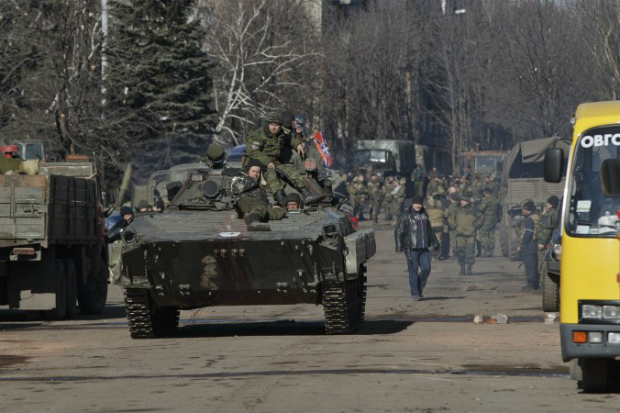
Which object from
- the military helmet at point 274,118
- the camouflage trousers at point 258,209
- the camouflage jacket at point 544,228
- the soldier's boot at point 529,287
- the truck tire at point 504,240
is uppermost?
the military helmet at point 274,118

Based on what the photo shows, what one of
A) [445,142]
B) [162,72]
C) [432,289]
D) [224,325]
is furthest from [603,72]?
[445,142]

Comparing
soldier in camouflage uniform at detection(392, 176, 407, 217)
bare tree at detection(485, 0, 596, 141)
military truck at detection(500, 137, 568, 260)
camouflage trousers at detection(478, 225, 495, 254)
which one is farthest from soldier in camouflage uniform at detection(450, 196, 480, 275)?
bare tree at detection(485, 0, 596, 141)

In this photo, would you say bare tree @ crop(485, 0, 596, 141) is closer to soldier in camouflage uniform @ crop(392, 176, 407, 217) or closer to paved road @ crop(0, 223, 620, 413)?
soldier in camouflage uniform @ crop(392, 176, 407, 217)

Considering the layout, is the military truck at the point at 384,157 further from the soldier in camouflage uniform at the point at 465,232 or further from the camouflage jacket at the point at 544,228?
the camouflage jacket at the point at 544,228

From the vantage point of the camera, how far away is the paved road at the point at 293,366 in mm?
10781

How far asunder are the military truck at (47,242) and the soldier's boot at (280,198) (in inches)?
142

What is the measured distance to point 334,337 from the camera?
1652 cm

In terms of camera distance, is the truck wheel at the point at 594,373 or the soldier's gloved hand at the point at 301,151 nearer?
the truck wheel at the point at 594,373

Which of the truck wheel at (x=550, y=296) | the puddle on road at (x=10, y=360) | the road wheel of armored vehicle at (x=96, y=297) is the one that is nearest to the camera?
the puddle on road at (x=10, y=360)

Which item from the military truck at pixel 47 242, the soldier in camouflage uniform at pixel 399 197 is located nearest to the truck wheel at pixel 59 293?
the military truck at pixel 47 242

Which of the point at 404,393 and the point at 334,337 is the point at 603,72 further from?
the point at 404,393

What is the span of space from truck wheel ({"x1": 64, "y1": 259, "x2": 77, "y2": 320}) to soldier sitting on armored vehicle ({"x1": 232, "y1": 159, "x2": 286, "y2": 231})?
4.19 metres

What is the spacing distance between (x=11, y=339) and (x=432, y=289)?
12049mm

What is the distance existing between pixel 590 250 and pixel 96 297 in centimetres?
1292
